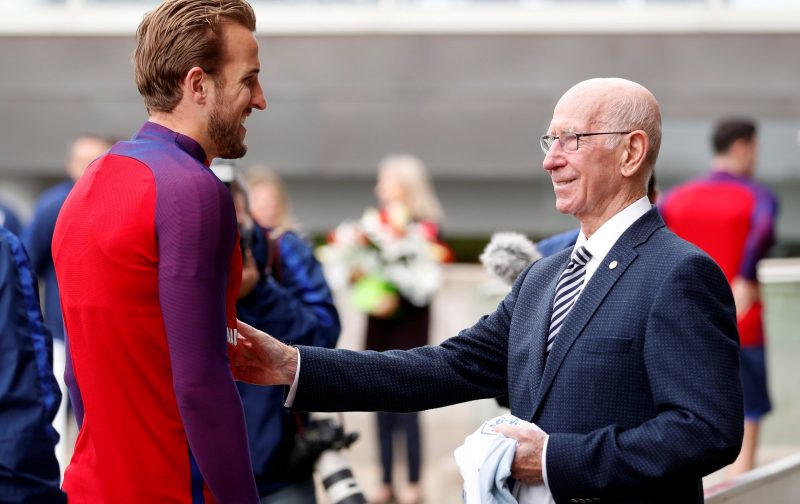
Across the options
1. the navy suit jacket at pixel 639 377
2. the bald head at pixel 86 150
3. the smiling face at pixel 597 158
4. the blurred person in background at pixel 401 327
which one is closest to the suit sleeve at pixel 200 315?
the navy suit jacket at pixel 639 377

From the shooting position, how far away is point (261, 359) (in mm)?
3068

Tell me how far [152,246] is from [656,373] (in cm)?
113

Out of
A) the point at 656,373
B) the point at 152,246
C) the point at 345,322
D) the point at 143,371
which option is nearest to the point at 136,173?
the point at 152,246

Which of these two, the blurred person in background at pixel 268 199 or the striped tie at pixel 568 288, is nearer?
the striped tie at pixel 568 288

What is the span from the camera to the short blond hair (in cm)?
265

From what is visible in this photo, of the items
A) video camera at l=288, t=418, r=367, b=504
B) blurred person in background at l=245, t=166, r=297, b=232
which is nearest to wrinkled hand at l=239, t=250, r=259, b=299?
video camera at l=288, t=418, r=367, b=504

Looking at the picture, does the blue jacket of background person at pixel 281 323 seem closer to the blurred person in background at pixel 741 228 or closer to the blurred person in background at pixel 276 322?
the blurred person in background at pixel 276 322

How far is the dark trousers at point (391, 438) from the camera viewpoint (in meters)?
8.05

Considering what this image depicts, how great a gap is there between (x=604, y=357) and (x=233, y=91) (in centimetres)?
103

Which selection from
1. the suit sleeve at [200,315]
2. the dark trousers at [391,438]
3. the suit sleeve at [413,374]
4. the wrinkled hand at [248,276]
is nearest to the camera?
the suit sleeve at [200,315]

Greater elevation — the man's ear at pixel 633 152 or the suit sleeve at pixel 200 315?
the man's ear at pixel 633 152

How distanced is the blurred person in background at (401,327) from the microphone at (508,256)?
375 centimetres

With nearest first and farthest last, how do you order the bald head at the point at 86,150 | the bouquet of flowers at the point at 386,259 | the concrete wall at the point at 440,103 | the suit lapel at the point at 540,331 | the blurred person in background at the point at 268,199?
the suit lapel at the point at 540,331 → the bald head at the point at 86,150 → the blurred person in background at the point at 268,199 → the bouquet of flowers at the point at 386,259 → the concrete wall at the point at 440,103

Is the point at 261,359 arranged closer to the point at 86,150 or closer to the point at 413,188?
the point at 86,150
